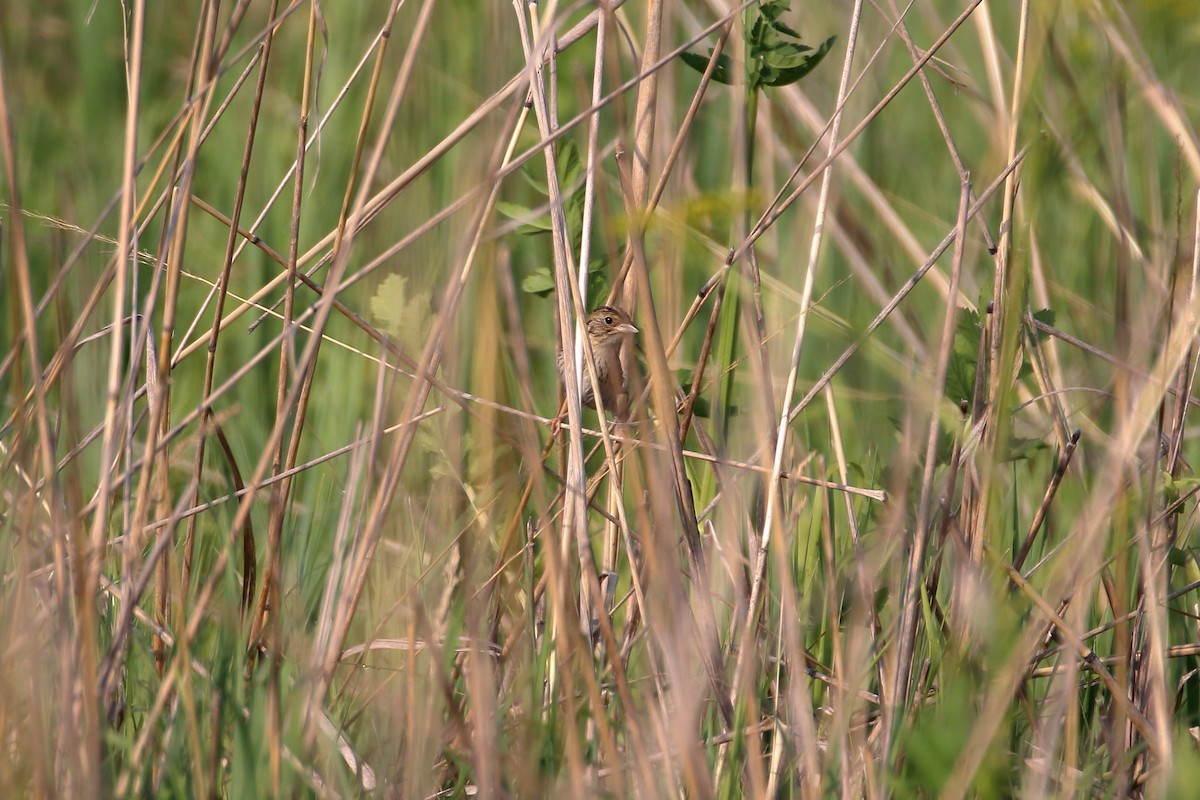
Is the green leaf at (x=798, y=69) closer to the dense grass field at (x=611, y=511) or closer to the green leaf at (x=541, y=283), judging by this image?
the dense grass field at (x=611, y=511)

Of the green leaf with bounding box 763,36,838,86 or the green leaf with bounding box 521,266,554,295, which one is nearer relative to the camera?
the green leaf with bounding box 763,36,838,86

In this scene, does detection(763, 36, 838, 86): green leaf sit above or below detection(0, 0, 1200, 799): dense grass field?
above

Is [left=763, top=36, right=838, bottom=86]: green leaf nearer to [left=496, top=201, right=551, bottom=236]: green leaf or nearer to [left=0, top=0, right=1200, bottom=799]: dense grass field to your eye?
[left=0, top=0, right=1200, bottom=799]: dense grass field

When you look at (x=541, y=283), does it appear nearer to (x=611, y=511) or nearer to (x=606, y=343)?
(x=611, y=511)

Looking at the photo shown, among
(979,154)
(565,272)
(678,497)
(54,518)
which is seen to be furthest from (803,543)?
(979,154)

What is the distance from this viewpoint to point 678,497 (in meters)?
2.38

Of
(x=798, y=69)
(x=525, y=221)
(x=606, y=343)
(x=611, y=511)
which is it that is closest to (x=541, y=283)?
(x=525, y=221)

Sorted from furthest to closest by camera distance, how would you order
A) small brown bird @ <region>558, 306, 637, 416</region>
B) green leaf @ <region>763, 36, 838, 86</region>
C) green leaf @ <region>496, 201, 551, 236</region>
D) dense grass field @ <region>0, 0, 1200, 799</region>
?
small brown bird @ <region>558, 306, 637, 416</region> < green leaf @ <region>496, 201, 551, 236</region> < green leaf @ <region>763, 36, 838, 86</region> < dense grass field @ <region>0, 0, 1200, 799</region>

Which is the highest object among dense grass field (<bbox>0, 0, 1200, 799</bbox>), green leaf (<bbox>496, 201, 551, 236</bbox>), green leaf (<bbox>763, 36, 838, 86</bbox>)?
green leaf (<bbox>763, 36, 838, 86</bbox>)

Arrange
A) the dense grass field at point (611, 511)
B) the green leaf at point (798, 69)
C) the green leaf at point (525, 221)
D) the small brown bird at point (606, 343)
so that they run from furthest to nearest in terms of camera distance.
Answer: the small brown bird at point (606, 343)
the green leaf at point (525, 221)
the green leaf at point (798, 69)
the dense grass field at point (611, 511)

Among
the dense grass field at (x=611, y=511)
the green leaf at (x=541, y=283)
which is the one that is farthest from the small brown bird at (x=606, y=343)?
the green leaf at (x=541, y=283)

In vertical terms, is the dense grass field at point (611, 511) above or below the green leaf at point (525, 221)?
below

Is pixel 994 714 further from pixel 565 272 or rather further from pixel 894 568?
pixel 565 272

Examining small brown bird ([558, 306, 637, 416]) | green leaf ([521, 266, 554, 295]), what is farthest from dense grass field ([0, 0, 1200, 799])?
small brown bird ([558, 306, 637, 416])
